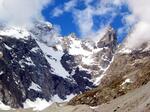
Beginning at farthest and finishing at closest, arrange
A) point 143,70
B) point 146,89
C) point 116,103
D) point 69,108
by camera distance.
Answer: point 143,70 < point 69,108 < point 116,103 < point 146,89

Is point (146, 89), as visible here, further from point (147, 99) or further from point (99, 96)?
point (99, 96)

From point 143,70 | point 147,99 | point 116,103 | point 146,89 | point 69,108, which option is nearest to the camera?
point 147,99

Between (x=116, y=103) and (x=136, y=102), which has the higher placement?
(x=116, y=103)

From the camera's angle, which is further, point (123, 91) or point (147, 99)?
point (123, 91)

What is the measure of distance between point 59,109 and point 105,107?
51.4ft

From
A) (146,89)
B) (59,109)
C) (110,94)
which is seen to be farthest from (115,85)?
(146,89)

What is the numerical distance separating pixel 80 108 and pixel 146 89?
16.9 meters

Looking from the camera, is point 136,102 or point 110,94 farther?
point 110,94

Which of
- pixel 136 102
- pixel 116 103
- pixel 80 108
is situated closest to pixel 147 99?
pixel 136 102

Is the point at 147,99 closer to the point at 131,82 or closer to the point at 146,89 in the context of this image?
the point at 146,89

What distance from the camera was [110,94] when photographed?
4437 inches

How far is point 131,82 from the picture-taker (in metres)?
110

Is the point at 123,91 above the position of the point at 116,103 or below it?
above

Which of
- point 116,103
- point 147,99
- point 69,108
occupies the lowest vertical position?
point 147,99
